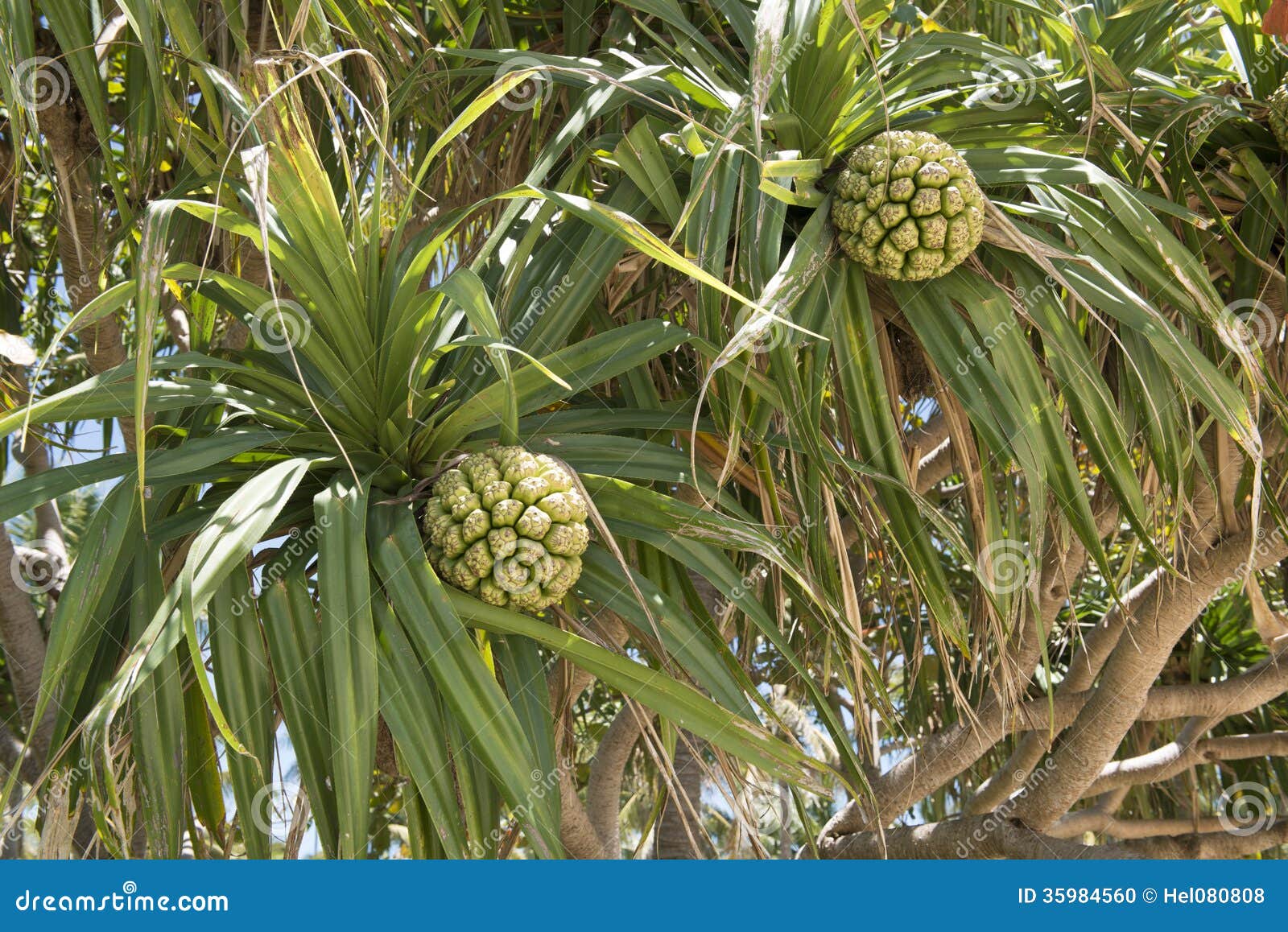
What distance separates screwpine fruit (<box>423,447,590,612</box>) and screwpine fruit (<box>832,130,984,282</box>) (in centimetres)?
52

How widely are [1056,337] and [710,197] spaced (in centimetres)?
52

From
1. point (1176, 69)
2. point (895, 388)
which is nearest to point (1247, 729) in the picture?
point (1176, 69)

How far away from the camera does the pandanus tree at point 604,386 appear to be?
1.25 meters

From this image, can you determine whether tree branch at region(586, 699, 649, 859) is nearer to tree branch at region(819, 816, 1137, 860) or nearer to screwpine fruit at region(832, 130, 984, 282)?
tree branch at region(819, 816, 1137, 860)

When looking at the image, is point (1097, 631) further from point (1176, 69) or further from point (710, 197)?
point (710, 197)

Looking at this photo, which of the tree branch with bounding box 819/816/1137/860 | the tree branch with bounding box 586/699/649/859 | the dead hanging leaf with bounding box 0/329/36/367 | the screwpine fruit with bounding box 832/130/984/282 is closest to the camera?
the dead hanging leaf with bounding box 0/329/36/367

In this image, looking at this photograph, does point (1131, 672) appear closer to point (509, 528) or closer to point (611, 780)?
point (611, 780)

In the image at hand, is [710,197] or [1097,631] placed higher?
[710,197]

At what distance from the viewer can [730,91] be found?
167cm

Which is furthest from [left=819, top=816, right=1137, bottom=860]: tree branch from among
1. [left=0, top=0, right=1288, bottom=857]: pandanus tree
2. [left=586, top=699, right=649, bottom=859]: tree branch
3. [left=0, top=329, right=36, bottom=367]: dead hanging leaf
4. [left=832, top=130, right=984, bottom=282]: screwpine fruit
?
[left=0, top=329, right=36, bottom=367]: dead hanging leaf

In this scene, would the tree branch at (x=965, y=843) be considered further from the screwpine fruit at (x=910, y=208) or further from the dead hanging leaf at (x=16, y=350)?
the dead hanging leaf at (x=16, y=350)

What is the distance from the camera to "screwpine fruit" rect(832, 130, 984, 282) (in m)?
1.47

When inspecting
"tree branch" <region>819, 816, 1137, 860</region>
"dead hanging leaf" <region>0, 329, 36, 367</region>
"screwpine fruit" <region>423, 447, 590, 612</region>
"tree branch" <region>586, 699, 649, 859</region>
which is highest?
"dead hanging leaf" <region>0, 329, 36, 367</region>

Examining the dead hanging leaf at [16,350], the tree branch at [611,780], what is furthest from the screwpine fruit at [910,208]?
the tree branch at [611,780]
